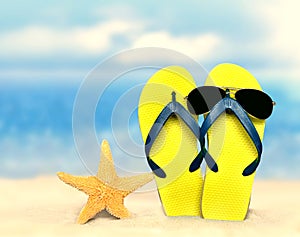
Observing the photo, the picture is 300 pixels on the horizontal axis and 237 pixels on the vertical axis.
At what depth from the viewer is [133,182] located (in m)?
2.98

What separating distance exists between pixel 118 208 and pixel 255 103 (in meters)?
0.68

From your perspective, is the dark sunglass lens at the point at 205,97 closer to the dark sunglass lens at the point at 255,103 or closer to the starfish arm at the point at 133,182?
the dark sunglass lens at the point at 255,103

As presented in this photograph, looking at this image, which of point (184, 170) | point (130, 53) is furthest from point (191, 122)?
point (130, 53)

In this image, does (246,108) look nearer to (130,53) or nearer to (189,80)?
(189,80)

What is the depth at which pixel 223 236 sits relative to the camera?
8.97 ft

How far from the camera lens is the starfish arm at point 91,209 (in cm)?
289

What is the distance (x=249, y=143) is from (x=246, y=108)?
14 centimetres

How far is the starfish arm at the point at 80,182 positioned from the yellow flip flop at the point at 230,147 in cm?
44

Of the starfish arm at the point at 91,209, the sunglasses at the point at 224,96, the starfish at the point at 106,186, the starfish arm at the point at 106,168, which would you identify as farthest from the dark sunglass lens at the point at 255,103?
the starfish arm at the point at 91,209

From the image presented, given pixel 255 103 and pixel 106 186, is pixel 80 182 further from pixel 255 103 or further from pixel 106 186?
pixel 255 103

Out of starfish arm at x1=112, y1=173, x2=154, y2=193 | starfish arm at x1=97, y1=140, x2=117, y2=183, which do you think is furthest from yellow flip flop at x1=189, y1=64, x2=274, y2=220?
starfish arm at x1=97, y1=140, x2=117, y2=183

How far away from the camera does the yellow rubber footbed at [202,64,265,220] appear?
9.52ft

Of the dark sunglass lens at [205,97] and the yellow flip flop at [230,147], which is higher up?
the dark sunglass lens at [205,97]

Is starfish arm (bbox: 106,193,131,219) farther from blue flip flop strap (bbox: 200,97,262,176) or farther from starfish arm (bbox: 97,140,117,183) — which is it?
blue flip flop strap (bbox: 200,97,262,176)
